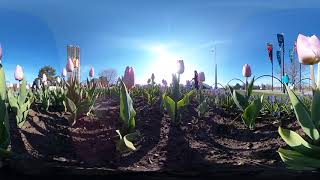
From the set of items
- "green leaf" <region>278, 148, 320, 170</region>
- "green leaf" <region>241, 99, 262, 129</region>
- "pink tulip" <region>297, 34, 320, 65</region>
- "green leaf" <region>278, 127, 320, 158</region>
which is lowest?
"green leaf" <region>278, 148, 320, 170</region>

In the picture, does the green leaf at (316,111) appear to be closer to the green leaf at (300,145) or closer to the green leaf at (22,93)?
the green leaf at (300,145)

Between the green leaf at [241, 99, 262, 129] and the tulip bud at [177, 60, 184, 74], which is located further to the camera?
the green leaf at [241, 99, 262, 129]

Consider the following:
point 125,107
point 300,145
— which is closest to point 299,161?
point 300,145

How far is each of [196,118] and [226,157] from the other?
1127 mm

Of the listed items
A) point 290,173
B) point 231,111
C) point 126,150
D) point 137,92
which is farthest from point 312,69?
point 137,92

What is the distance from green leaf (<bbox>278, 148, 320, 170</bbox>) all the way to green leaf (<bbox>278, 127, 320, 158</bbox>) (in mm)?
26

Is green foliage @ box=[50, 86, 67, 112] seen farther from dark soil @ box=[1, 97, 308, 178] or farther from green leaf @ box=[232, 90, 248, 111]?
green leaf @ box=[232, 90, 248, 111]

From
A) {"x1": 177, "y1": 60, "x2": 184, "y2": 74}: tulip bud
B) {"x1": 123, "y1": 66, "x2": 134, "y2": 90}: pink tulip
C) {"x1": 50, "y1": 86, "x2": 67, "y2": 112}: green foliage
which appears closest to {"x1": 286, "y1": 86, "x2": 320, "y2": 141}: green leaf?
{"x1": 123, "y1": 66, "x2": 134, "y2": 90}: pink tulip

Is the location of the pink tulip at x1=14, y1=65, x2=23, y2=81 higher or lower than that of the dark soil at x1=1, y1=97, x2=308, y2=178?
higher

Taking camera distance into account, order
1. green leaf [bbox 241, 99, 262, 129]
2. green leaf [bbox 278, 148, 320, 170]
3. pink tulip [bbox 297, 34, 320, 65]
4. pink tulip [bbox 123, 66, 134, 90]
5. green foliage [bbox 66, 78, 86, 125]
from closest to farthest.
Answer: green leaf [bbox 278, 148, 320, 170] < pink tulip [bbox 297, 34, 320, 65] < pink tulip [bbox 123, 66, 134, 90] < green foliage [bbox 66, 78, 86, 125] < green leaf [bbox 241, 99, 262, 129]

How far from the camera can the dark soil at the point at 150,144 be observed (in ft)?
4.72

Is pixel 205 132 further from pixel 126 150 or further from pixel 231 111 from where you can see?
pixel 231 111

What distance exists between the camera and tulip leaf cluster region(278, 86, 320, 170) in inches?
56.9

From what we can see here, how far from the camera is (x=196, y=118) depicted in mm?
2775
